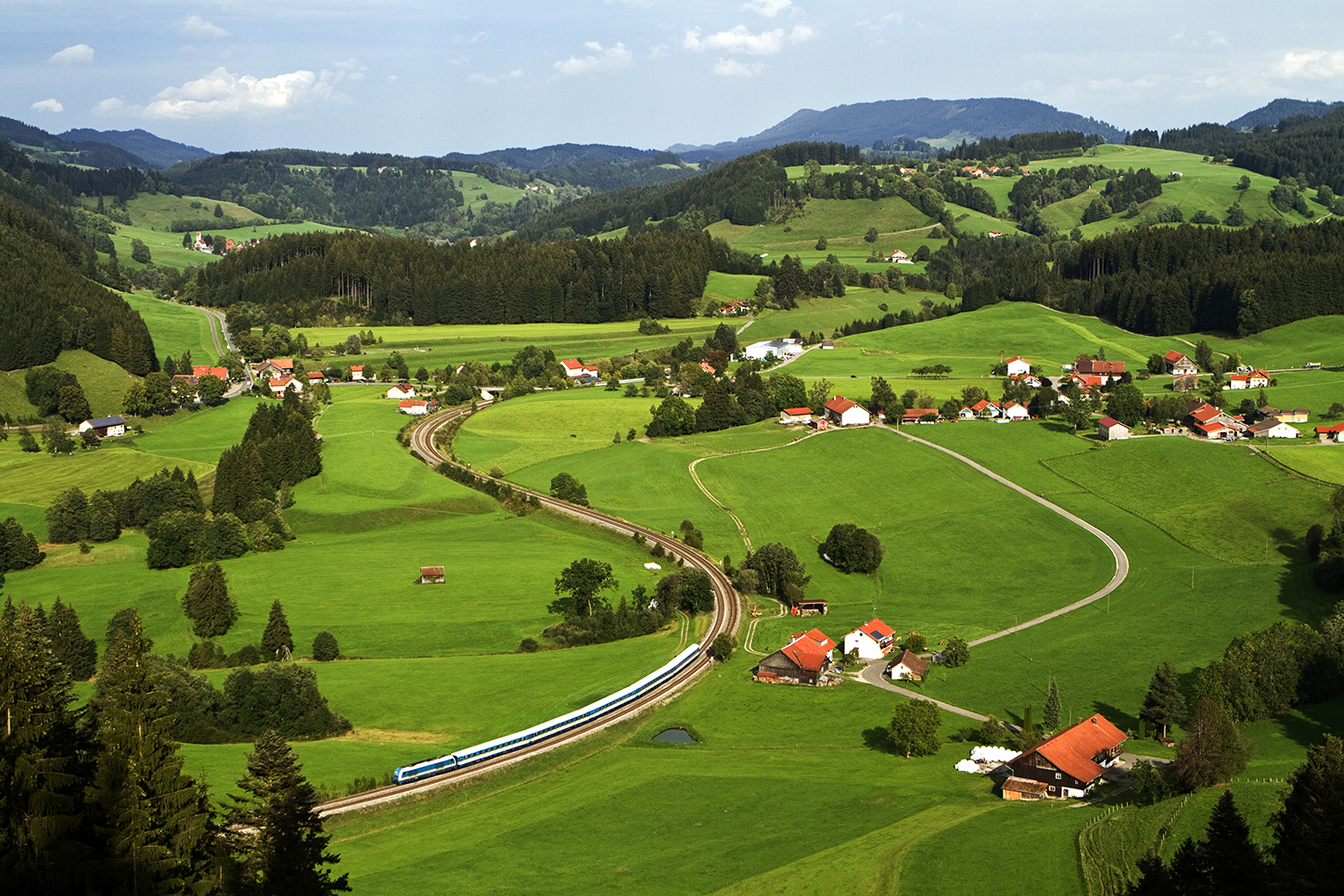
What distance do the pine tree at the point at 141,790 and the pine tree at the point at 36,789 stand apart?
95cm

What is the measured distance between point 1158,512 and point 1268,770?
49759 millimetres

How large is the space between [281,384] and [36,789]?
13818cm

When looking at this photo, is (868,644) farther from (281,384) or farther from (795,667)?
(281,384)

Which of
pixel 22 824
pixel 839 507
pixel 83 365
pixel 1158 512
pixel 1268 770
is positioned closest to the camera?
pixel 22 824

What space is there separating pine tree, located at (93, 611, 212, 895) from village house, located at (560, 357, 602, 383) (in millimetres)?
141287

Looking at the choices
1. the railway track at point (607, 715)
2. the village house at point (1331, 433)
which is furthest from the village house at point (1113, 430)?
the railway track at point (607, 715)

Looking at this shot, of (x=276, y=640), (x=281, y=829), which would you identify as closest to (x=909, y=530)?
(x=276, y=640)

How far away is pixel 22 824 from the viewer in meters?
28.3

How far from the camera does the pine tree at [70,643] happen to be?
226 feet

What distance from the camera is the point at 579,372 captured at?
171 meters

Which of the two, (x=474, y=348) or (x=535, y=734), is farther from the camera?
(x=474, y=348)

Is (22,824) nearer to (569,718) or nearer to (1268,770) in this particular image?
(569,718)

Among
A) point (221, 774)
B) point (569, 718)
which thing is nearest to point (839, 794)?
point (569, 718)

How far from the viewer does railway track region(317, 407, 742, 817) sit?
53106 millimetres
